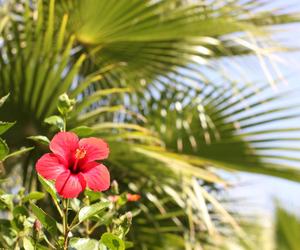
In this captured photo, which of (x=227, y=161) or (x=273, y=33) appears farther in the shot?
(x=273, y=33)

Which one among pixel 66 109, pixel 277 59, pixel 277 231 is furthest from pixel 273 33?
pixel 277 231

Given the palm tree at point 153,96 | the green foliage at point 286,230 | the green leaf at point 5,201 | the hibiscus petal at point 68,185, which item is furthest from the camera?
the green foliage at point 286,230

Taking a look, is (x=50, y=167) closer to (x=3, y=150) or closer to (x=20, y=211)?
(x=3, y=150)

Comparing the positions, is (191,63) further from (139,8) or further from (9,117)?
(9,117)

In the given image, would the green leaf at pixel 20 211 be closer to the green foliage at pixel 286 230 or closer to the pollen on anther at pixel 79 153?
the pollen on anther at pixel 79 153

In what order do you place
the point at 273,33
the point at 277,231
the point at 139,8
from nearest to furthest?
the point at 139,8 < the point at 273,33 < the point at 277,231

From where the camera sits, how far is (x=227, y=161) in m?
2.33

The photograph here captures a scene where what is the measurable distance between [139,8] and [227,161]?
2.23ft

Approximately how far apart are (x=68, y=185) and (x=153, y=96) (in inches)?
68.0

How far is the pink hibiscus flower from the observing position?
0.74 meters

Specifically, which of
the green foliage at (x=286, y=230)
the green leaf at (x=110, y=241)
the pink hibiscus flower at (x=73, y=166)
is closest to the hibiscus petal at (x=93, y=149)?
the pink hibiscus flower at (x=73, y=166)

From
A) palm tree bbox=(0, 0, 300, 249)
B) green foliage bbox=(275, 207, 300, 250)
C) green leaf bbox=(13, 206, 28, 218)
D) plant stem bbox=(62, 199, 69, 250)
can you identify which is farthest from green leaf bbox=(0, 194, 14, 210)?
green foliage bbox=(275, 207, 300, 250)

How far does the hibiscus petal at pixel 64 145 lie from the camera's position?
769 mm

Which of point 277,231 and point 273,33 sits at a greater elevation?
point 273,33
